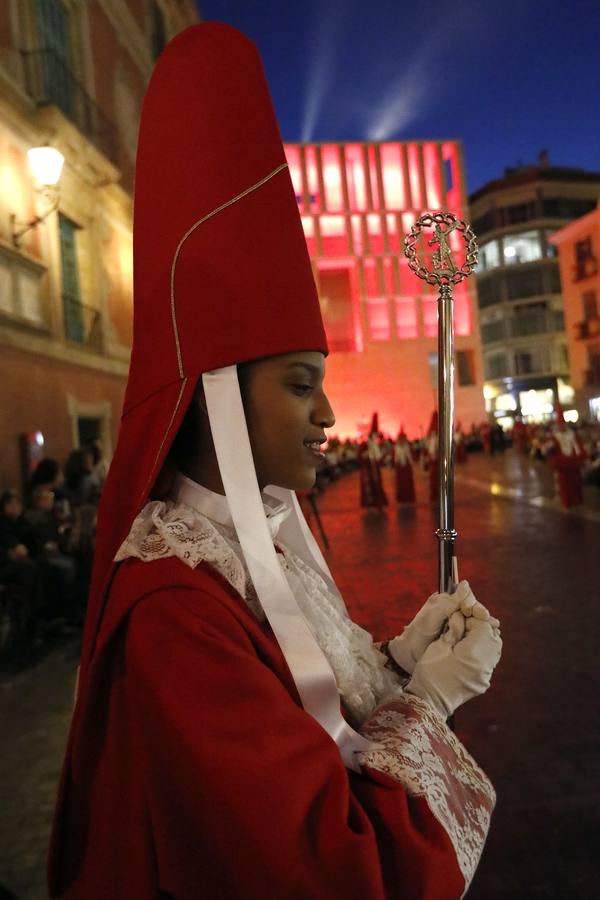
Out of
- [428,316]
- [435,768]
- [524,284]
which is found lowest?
[435,768]

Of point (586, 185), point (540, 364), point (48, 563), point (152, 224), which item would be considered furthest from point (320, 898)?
point (586, 185)

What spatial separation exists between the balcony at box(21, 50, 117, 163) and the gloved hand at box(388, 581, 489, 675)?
10142mm

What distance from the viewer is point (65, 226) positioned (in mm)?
11062

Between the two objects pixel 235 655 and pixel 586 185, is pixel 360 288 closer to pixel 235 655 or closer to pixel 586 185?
pixel 586 185

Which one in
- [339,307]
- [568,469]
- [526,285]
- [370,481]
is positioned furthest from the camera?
[526,285]

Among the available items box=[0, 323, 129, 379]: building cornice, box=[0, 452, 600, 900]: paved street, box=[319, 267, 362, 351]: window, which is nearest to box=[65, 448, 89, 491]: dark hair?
box=[0, 323, 129, 379]: building cornice

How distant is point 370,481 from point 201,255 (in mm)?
13748

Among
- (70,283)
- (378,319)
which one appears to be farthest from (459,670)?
(378,319)

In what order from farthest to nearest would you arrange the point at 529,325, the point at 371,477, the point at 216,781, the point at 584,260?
the point at 529,325, the point at 584,260, the point at 371,477, the point at 216,781

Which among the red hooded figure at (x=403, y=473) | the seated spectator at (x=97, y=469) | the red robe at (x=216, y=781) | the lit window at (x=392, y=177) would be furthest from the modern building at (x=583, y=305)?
the red robe at (x=216, y=781)

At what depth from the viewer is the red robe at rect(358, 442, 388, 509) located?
14581 mm

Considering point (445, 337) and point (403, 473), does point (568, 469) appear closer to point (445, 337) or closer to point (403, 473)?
point (403, 473)

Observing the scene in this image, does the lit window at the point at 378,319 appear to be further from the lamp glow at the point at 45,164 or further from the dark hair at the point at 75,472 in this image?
the dark hair at the point at 75,472

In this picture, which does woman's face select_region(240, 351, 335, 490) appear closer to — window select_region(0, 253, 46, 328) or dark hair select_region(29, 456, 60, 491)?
dark hair select_region(29, 456, 60, 491)
